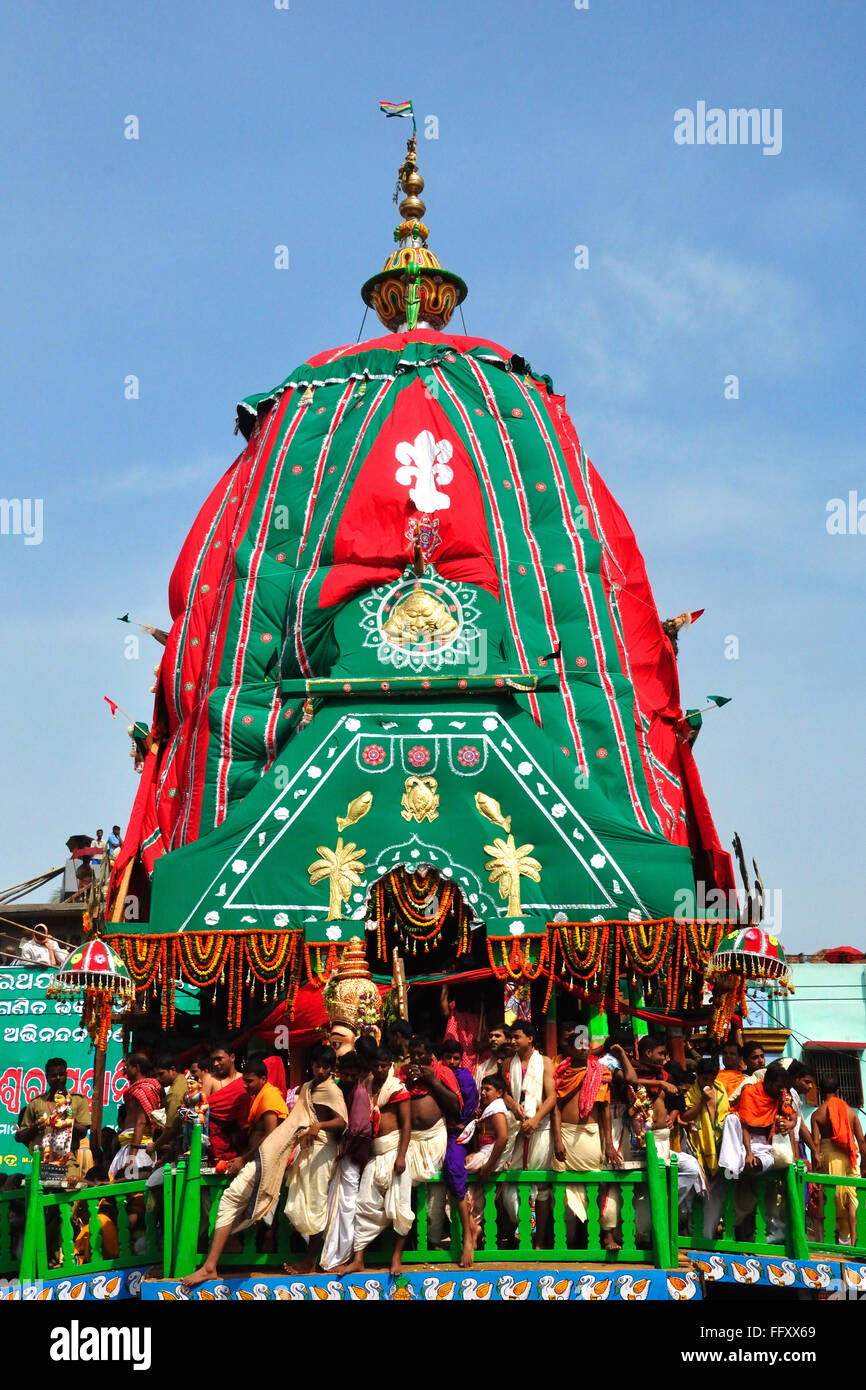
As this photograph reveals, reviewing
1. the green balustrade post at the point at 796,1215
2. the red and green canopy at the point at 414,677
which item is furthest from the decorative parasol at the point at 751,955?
the green balustrade post at the point at 796,1215

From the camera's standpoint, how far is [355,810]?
514 inches

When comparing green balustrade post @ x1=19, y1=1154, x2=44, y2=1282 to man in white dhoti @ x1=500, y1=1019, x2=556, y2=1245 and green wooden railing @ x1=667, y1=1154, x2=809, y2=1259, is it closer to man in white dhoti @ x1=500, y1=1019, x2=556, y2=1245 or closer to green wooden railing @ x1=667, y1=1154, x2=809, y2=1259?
man in white dhoti @ x1=500, y1=1019, x2=556, y2=1245

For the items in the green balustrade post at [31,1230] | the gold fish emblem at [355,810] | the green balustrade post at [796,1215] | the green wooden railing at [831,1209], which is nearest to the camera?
the green balustrade post at [796,1215]

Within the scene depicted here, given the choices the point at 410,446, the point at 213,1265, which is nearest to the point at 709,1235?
the point at 213,1265

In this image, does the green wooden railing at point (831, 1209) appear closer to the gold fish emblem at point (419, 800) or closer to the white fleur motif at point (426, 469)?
the gold fish emblem at point (419, 800)

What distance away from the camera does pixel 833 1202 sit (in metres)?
9.29

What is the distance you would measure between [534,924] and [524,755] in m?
1.74

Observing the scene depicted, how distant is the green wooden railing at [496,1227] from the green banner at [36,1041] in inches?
504

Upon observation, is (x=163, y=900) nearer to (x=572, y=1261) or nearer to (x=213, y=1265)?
(x=213, y=1265)

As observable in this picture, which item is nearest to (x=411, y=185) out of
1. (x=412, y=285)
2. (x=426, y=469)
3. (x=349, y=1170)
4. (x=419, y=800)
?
(x=412, y=285)

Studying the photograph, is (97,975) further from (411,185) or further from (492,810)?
(411,185)

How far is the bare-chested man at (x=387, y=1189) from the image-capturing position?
8.75m

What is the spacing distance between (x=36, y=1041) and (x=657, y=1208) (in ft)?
49.2
